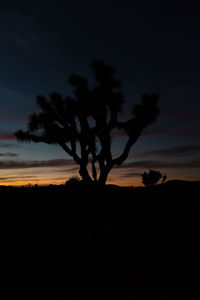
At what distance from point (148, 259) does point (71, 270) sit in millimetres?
1352

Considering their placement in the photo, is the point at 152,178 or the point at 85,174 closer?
the point at 85,174

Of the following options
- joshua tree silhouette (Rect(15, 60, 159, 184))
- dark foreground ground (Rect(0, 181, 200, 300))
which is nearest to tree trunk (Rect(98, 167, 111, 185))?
joshua tree silhouette (Rect(15, 60, 159, 184))

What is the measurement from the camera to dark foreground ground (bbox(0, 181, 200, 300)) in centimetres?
359

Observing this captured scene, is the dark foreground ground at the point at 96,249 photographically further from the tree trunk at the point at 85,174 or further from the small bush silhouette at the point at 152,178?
the small bush silhouette at the point at 152,178

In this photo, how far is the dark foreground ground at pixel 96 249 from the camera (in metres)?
3.59

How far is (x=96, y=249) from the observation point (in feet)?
16.1

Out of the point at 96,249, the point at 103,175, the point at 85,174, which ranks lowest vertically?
the point at 96,249

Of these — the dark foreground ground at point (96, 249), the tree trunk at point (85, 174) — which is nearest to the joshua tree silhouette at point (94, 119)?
the tree trunk at point (85, 174)

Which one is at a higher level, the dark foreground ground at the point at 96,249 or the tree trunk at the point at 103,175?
the tree trunk at the point at 103,175

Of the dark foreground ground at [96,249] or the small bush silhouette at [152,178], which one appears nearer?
the dark foreground ground at [96,249]

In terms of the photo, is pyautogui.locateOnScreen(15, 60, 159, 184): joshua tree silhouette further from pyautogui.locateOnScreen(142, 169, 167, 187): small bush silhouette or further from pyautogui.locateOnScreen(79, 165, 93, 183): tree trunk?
pyautogui.locateOnScreen(142, 169, 167, 187): small bush silhouette

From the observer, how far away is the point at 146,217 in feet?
22.3

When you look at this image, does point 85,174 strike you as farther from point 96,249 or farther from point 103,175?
point 96,249

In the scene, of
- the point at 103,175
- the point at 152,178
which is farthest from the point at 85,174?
the point at 152,178
